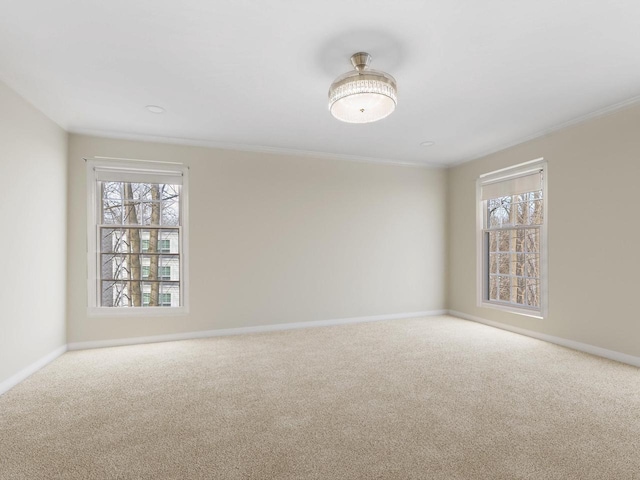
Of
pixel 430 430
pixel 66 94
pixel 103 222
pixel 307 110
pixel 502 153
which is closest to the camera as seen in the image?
pixel 430 430

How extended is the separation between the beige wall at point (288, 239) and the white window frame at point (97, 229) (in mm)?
64

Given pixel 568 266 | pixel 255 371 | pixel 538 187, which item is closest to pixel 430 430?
pixel 255 371

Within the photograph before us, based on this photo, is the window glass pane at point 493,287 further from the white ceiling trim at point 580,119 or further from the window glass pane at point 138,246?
the window glass pane at point 138,246

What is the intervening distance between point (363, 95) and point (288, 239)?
2604 mm

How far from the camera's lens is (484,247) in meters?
4.90

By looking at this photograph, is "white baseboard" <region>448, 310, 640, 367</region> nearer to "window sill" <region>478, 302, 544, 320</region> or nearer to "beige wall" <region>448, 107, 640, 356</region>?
"beige wall" <region>448, 107, 640, 356</region>

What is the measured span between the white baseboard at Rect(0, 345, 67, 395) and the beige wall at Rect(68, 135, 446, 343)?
281mm

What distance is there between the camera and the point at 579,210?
359cm

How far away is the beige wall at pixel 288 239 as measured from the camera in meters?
3.98

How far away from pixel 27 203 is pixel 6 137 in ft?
1.93

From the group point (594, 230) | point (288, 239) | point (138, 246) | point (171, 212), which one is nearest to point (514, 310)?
point (594, 230)

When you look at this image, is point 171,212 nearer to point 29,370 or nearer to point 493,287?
point 29,370

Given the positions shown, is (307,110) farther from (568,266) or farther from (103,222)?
(568,266)

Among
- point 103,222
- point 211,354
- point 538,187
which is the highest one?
point 538,187
